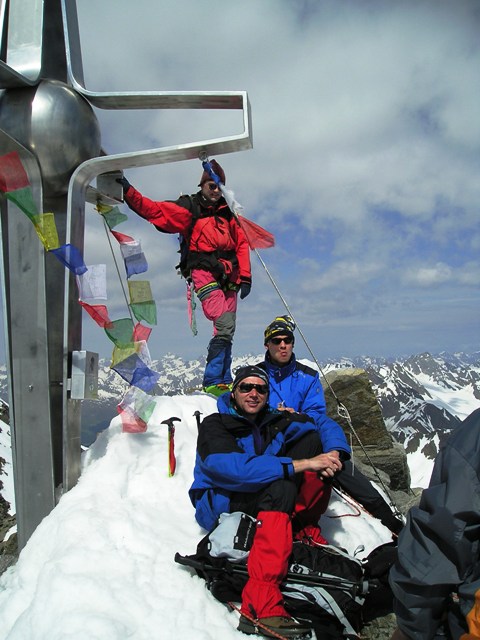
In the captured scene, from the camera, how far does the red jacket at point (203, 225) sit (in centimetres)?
636

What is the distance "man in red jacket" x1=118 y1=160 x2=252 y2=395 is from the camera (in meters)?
6.76

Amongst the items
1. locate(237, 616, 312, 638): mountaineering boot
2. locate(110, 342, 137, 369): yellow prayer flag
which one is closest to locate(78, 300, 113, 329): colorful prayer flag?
locate(110, 342, 137, 369): yellow prayer flag

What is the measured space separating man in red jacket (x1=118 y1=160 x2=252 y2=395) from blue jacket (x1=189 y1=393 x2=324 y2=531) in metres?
2.18

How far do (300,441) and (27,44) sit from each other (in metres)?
5.35

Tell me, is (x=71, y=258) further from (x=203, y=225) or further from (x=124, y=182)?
(x=203, y=225)

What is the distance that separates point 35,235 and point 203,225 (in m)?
2.42

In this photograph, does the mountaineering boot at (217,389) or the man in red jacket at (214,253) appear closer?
the man in red jacket at (214,253)

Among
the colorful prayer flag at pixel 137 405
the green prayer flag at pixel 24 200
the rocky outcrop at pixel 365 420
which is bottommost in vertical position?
the rocky outcrop at pixel 365 420

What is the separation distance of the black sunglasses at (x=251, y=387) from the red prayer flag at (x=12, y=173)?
10.3ft

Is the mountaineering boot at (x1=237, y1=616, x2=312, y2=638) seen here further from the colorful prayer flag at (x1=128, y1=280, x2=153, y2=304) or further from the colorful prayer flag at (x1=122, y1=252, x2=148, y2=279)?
the colorful prayer flag at (x1=122, y1=252, x2=148, y2=279)

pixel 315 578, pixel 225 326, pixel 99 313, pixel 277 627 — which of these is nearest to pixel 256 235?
pixel 225 326

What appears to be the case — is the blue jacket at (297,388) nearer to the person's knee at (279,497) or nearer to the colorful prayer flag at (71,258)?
the person's knee at (279,497)

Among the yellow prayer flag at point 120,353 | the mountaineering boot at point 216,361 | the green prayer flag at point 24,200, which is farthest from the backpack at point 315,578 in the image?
the green prayer flag at point 24,200

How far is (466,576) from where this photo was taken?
1.90 m
